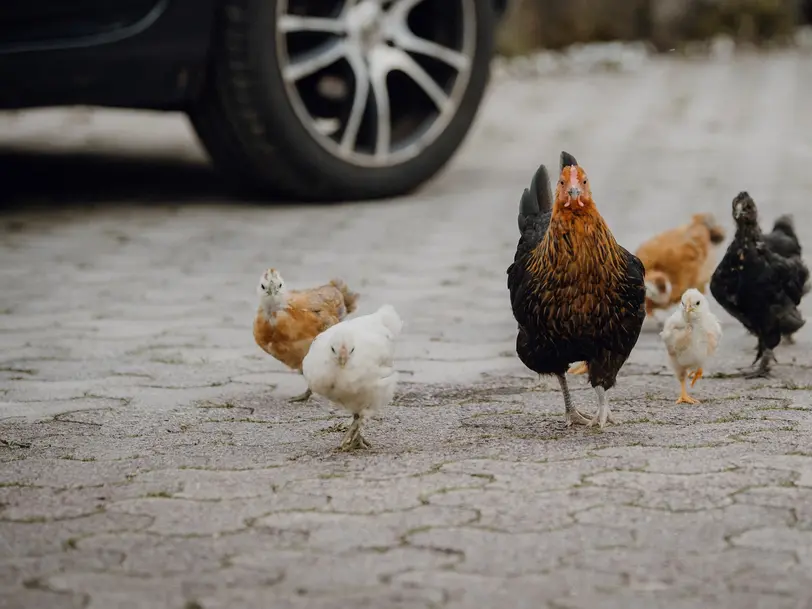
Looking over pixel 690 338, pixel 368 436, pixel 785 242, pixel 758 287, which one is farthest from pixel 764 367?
pixel 368 436

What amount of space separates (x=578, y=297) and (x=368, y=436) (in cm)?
72

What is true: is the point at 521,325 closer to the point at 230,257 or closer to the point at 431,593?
the point at 431,593

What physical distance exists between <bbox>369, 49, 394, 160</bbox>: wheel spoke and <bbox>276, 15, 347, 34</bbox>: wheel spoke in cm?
25

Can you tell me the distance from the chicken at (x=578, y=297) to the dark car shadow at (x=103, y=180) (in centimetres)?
391

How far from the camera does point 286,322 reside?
15.3 feet

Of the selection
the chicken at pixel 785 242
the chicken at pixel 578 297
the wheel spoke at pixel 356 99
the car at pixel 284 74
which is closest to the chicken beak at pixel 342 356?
the chicken at pixel 578 297

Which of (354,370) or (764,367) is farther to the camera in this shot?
(764,367)

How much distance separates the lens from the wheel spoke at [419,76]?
25.3ft

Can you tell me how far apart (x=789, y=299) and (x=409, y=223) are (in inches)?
111

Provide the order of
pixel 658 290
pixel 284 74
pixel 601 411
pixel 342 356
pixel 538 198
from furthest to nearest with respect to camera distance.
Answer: pixel 284 74
pixel 658 290
pixel 538 198
pixel 601 411
pixel 342 356

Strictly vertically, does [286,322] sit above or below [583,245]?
below

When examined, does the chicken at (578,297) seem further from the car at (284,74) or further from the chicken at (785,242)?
the car at (284,74)

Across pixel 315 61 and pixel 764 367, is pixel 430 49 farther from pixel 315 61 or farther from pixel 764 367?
pixel 764 367

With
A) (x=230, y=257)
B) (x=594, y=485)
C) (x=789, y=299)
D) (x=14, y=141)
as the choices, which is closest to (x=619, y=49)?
(x=14, y=141)
